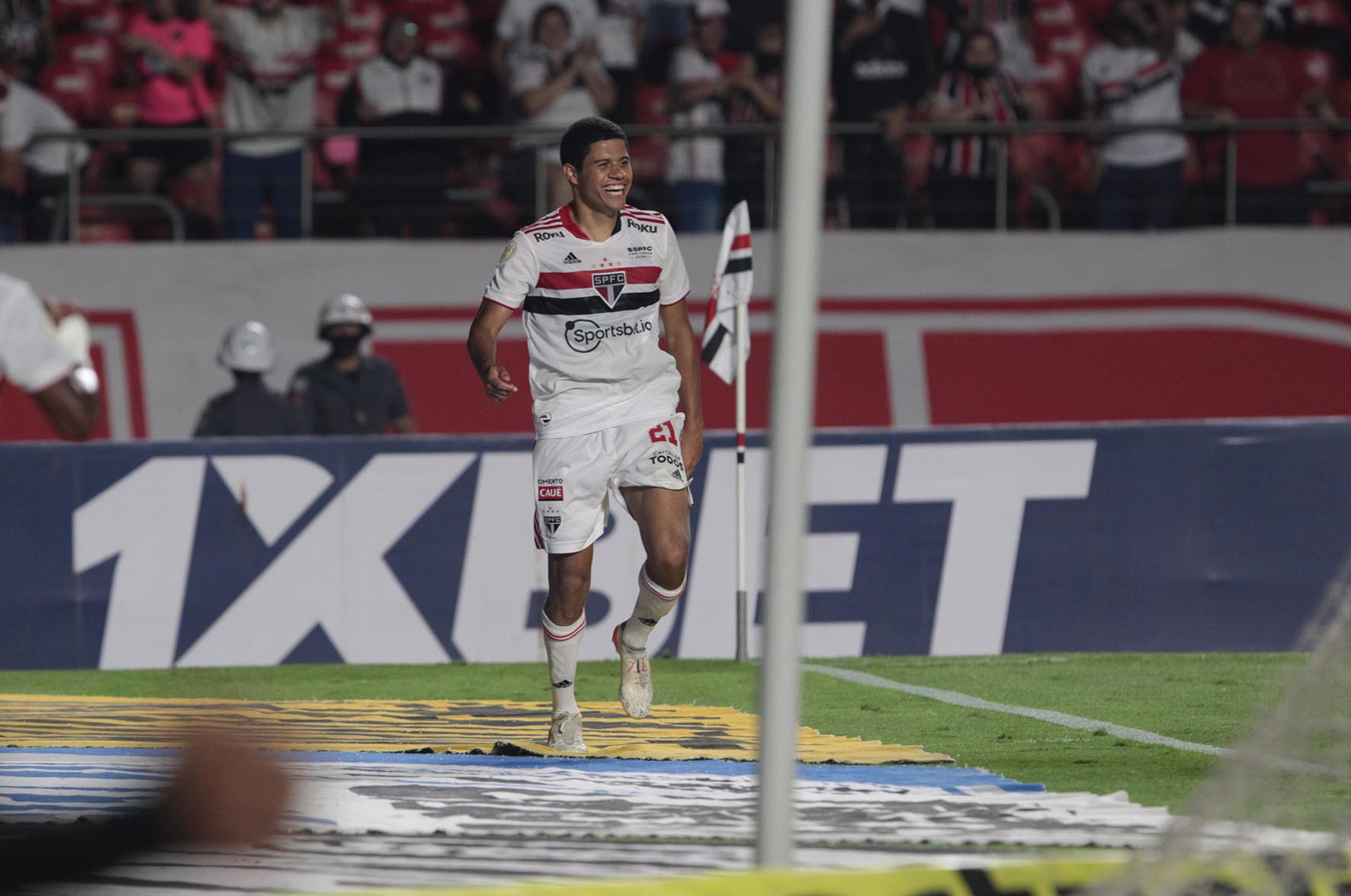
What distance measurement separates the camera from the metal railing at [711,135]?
16.3m

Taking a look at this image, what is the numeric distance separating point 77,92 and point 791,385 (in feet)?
47.9

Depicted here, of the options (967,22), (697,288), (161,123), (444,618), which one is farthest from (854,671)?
(161,123)

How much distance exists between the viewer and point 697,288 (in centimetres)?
1708

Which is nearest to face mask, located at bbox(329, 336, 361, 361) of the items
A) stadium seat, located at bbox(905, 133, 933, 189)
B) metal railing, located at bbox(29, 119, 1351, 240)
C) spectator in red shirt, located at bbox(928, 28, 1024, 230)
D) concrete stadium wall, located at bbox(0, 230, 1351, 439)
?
metal railing, located at bbox(29, 119, 1351, 240)

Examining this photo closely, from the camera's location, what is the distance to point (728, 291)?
12.0 metres

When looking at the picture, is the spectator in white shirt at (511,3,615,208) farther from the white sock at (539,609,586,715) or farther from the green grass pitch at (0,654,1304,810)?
the white sock at (539,609,586,715)

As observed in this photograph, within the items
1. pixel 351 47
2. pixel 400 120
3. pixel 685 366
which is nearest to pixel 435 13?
pixel 351 47

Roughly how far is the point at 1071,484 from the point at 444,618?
397 cm

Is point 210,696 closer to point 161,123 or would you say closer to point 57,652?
point 57,652

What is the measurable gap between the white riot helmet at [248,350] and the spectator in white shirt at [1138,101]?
6924mm

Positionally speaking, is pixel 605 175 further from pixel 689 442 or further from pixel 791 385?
pixel 791 385

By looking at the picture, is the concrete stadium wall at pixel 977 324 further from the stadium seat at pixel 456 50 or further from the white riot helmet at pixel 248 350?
the white riot helmet at pixel 248 350

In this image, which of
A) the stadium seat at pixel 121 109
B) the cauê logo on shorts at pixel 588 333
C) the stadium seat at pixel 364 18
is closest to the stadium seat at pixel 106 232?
the stadium seat at pixel 121 109

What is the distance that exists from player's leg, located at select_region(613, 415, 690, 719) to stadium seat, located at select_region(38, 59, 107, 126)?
10138mm
